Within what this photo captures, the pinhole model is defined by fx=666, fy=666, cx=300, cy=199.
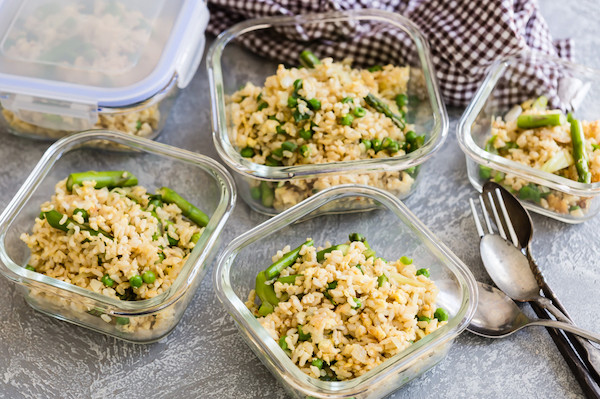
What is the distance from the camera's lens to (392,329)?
1855 millimetres

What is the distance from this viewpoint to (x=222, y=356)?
2.12m

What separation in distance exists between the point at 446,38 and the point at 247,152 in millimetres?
933

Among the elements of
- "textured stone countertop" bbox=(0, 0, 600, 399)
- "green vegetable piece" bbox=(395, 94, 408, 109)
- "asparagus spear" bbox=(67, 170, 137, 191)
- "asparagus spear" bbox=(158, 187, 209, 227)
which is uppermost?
"green vegetable piece" bbox=(395, 94, 408, 109)

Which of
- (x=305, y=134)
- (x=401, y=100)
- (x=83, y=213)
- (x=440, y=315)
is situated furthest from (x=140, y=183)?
(x=440, y=315)

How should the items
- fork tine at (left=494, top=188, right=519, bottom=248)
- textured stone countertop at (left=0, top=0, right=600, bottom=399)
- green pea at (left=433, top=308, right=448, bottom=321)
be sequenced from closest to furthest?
green pea at (left=433, top=308, right=448, bottom=321) < textured stone countertop at (left=0, top=0, right=600, bottom=399) < fork tine at (left=494, top=188, right=519, bottom=248)

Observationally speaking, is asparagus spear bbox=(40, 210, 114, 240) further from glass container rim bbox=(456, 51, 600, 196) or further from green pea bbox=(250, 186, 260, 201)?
glass container rim bbox=(456, 51, 600, 196)

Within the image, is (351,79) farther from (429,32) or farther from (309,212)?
(309,212)

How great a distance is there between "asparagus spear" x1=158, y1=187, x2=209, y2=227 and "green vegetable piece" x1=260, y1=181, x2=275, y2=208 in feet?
0.72

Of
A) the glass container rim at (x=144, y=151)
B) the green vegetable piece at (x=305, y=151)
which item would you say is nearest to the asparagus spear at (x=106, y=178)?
the glass container rim at (x=144, y=151)

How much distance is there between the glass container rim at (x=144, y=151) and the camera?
1.95 m

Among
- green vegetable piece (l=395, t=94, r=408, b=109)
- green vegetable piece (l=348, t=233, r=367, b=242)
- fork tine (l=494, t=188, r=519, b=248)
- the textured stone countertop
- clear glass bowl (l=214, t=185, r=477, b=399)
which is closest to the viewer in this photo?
clear glass bowl (l=214, t=185, r=477, b=399)

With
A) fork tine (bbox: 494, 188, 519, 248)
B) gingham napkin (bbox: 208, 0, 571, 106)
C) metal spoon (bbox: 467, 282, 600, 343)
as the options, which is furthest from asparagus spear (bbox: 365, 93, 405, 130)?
metal spoon (bbox: 467, 282, 600, 343)

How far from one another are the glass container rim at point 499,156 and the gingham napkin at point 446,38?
7cm

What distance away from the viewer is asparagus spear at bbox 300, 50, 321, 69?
2.59m
